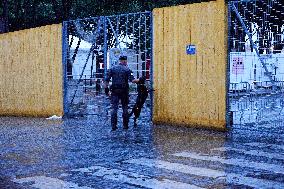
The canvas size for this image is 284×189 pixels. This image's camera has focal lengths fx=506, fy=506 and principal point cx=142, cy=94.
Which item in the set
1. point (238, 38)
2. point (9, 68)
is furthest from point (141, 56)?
point (9, 68)

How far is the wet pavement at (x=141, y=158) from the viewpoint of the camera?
24.6 ft

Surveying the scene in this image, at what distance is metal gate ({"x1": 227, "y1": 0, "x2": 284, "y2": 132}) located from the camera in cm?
1311

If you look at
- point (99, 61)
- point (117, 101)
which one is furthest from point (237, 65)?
point (99, 61)

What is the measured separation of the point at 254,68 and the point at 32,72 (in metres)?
9.75

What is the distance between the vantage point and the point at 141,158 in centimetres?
945

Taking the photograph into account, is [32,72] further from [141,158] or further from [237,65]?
[141,158]

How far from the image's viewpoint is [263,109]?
14242mm

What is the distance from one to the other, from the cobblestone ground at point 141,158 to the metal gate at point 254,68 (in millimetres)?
665

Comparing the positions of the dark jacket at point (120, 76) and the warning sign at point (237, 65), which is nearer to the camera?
the warning sign at point (237, 65)

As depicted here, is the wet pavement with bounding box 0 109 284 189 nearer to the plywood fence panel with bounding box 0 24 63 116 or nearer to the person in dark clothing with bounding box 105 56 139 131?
the person in dark clothing with bounding box 105 56 139 131

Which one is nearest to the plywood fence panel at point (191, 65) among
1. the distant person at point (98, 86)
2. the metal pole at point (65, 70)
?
the distant person at point (98, 86)

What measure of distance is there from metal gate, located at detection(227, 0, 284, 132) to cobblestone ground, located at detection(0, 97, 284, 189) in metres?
0.67

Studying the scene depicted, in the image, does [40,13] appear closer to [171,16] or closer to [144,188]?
[171,16]

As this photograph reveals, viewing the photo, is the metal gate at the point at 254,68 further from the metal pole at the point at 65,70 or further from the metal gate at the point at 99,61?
the metal pole at the point at 65,70
